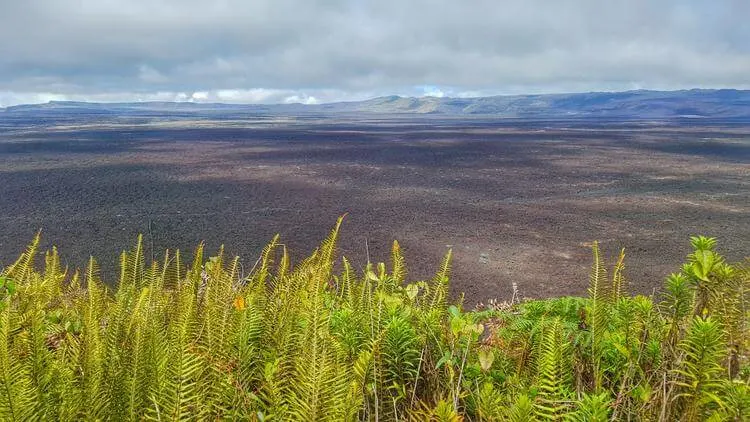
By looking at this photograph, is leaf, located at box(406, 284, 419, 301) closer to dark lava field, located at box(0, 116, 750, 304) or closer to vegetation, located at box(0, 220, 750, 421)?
vegetation, located at box(0, 220, 750, 421)

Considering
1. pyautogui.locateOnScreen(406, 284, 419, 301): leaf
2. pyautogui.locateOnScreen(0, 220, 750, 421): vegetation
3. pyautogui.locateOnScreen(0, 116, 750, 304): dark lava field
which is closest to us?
pyautogui.locateOnScreen(0, 220, 750, 421): vegetation

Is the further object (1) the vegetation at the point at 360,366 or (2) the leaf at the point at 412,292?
(2) the leaf at the point at 412,292

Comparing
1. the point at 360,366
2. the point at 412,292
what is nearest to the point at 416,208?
the point at 412,292

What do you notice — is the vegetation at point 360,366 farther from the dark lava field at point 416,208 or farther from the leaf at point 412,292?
the dark lava field at point 416,208

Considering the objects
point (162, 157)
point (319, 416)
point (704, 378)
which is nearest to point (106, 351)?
point (319, 416)

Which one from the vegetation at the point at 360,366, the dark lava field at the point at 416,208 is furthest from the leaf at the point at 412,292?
the dark lava field at the point at 416,208

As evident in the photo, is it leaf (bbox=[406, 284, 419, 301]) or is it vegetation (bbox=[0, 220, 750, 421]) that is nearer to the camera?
vegetation (bbox=[0, 220, 750, 421])

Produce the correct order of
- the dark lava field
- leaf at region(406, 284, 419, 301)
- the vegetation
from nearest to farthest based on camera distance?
the vegetation, leaf at region(406, 284, 419, 301), the dark lava field

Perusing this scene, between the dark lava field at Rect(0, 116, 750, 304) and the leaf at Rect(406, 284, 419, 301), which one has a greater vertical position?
the leaf at Rect(406, 284, 419, 301)

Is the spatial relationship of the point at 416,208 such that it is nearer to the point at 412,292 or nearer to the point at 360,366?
the point at 412,292

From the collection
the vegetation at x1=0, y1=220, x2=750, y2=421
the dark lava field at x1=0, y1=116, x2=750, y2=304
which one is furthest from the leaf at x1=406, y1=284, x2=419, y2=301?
the dark lava field at x1=0, y1=116, x2=750, y2=304

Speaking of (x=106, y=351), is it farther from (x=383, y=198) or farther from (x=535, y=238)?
(x=383, y=198)
